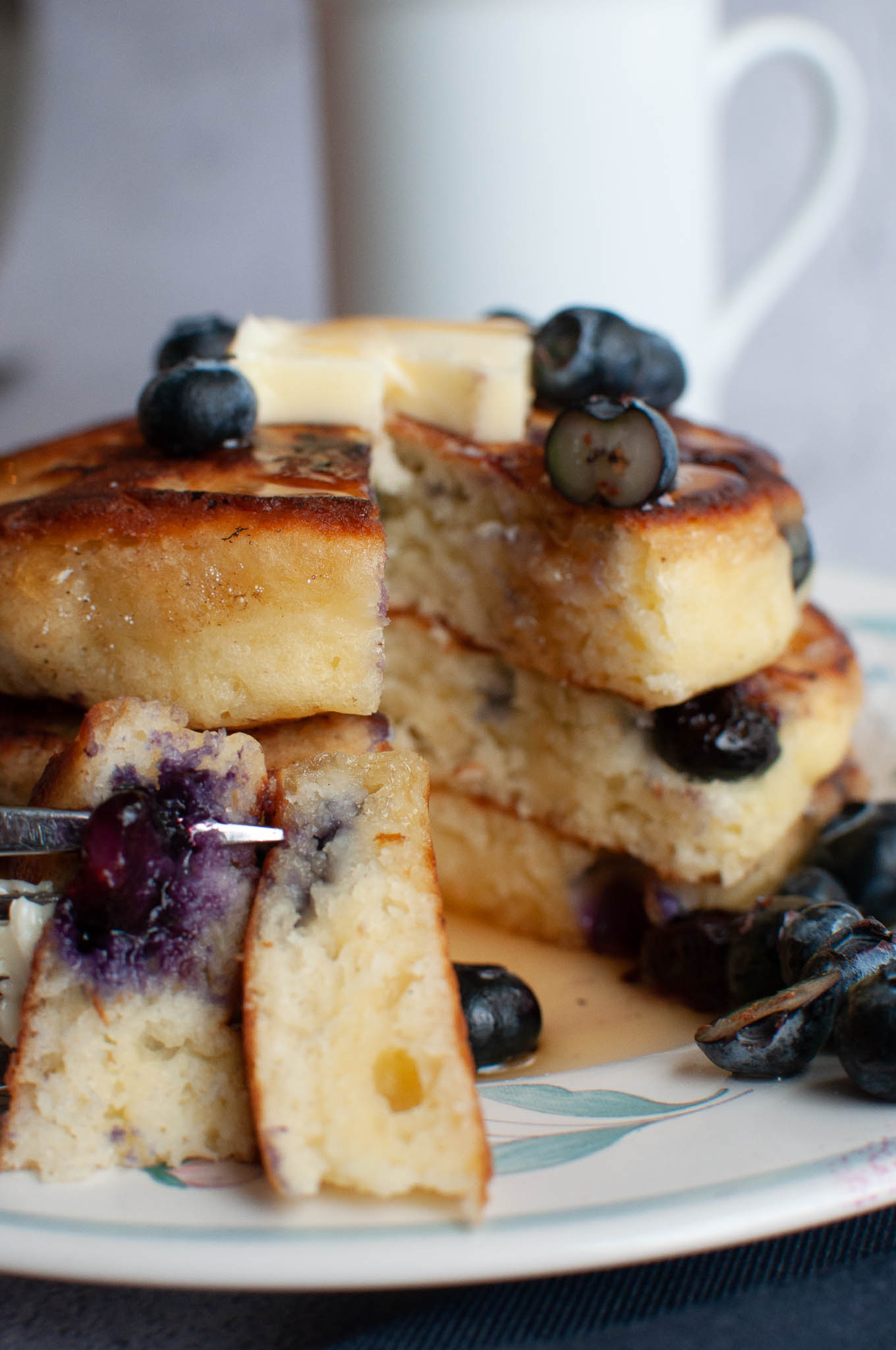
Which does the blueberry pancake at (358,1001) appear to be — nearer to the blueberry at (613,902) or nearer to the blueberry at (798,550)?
the blueberry at (613,902)

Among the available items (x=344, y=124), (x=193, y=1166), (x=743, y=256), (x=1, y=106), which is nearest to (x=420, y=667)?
(x=193, y=1166)

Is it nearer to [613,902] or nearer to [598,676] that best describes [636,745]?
[598,676]

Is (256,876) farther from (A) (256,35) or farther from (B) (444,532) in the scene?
(A) (256,35)

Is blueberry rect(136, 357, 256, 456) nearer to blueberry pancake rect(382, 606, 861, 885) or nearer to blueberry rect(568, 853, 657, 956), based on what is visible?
blueberry pancake rect(382, 606, 861, 885)

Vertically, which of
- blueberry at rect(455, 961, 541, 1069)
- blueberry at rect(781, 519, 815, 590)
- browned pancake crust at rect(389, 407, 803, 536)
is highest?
browned pancake crust at rect(389, 407, 803, 536)

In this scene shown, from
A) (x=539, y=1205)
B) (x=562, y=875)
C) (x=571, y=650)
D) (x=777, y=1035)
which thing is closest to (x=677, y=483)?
(x=571, y=650)

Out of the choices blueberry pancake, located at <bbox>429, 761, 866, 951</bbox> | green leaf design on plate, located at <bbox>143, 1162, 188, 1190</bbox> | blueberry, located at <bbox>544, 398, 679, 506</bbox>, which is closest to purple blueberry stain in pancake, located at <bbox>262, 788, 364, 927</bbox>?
green leaf design on plate, located at <bbox>143, 1162, 188, 1190</bbox>
